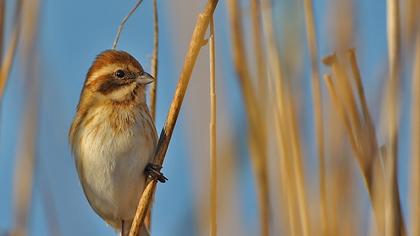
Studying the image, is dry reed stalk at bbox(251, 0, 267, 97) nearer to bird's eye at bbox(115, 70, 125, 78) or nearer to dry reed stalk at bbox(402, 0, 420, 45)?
dry reed stalk at bbox(402, 0, 420, 45)

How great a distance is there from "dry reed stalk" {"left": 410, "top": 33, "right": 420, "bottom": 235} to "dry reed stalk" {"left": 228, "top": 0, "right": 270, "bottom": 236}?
429mm

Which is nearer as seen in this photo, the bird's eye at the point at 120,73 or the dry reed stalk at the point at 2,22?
the dry reed stalk at the point at 2,22

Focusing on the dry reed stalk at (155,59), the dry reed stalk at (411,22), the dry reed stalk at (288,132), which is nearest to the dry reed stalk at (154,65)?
the dry reed stalk at (155,59)

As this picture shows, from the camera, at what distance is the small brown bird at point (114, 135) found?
3.13 metres

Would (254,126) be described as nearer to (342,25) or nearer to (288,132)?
(288,132)

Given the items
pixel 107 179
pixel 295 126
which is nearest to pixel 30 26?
pixel 295 126

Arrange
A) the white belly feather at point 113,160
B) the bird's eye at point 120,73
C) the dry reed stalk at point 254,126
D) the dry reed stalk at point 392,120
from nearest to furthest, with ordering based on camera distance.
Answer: the dry reed stalk at point 392,120 → the dry reed stalk at point 254,126 → the white belly feather at point 113,160 → the bird's eye at point 120,73

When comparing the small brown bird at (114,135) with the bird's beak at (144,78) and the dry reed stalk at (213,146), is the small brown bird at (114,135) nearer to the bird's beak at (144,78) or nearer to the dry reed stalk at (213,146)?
the bird's beak at (144,78)

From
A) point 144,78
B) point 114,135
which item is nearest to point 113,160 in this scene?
point 114,135

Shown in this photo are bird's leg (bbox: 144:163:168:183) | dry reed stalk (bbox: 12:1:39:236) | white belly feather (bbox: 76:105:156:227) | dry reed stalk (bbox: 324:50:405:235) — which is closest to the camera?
dry reed stalk (bbox: 324:50:405:235)

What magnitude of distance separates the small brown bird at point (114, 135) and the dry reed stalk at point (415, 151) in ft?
4.64

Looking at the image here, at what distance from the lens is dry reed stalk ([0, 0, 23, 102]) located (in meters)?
2.17

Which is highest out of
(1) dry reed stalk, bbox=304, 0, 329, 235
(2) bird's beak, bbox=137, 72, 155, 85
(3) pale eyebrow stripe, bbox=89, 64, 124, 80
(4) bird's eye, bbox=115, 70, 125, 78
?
(3) pale eyebrow stripe, bbox=89, 64, 124, 80

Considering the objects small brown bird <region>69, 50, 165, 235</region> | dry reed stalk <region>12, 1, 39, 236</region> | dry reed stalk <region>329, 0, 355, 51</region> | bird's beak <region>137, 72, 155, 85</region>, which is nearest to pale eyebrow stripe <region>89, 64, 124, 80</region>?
small brown bird <region>69, 50, 165, 235</region>
